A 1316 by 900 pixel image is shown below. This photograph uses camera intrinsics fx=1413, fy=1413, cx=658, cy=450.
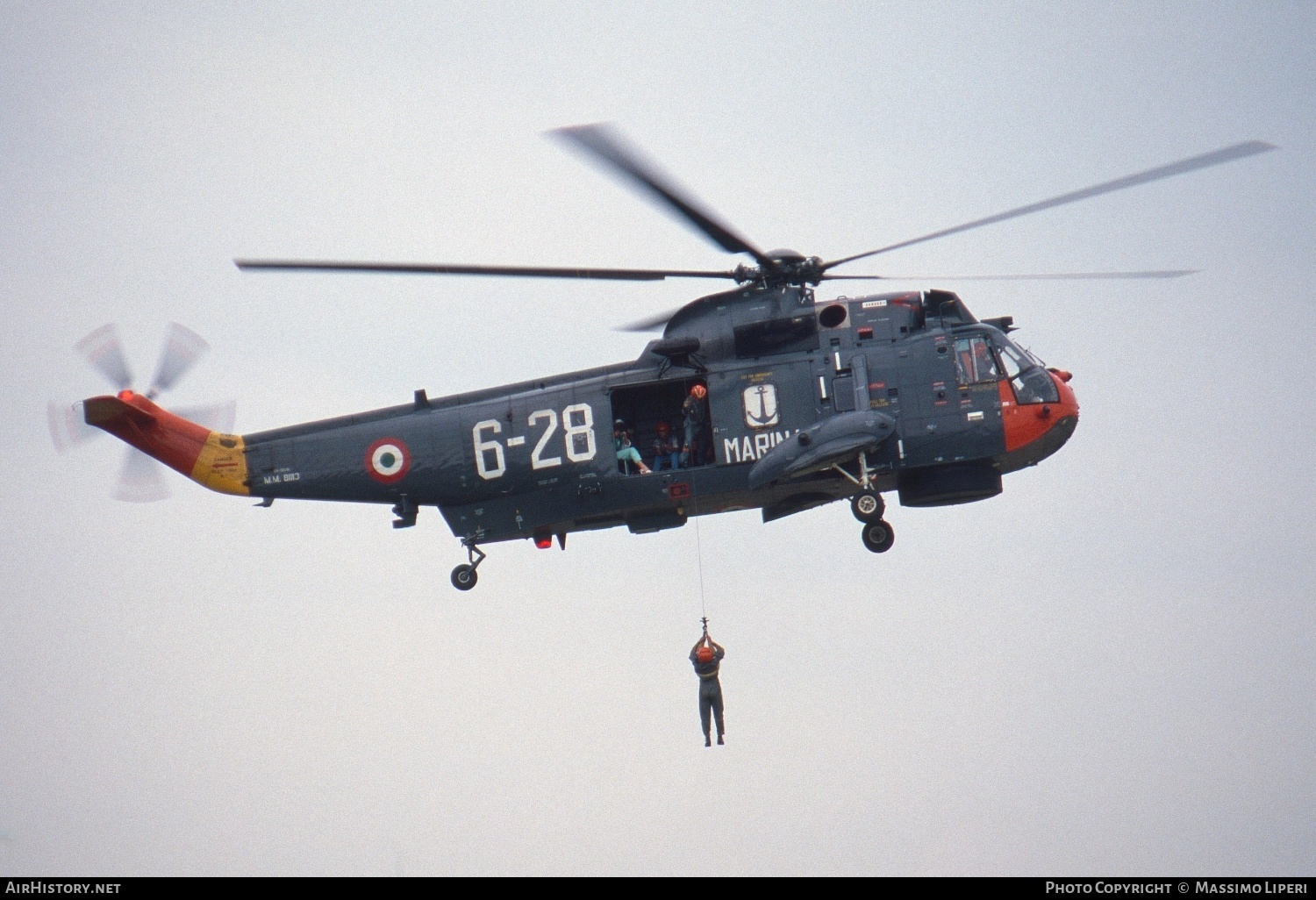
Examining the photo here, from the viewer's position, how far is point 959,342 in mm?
21891

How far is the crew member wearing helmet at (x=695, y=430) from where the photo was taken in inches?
869

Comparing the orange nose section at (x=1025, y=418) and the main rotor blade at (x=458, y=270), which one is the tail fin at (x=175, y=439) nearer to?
the main rotor blade at (x=458, y=270)

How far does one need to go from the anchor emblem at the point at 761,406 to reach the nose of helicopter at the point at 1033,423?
137 inches

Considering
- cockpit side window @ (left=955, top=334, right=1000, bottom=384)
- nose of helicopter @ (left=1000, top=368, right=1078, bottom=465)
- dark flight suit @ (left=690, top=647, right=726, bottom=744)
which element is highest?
cockpit side window @ (left=955, top=334, right=1000, bottom=384)

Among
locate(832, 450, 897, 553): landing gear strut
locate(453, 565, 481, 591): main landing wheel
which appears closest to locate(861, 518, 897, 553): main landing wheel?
locate(832, 450, 897, 553): landing gear strut

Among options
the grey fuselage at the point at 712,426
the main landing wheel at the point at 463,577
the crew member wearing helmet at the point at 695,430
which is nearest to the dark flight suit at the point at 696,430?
the crew member wearing helmet at the point at 695,430

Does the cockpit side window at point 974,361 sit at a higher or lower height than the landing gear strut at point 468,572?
higher

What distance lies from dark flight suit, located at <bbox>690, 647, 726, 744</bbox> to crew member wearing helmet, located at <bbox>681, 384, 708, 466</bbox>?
122 inches

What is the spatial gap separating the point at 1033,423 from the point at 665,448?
570cm

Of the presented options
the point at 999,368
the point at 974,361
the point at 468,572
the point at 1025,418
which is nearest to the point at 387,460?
the point at 468,572

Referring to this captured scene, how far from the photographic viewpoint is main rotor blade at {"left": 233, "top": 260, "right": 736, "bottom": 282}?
19.3 meters

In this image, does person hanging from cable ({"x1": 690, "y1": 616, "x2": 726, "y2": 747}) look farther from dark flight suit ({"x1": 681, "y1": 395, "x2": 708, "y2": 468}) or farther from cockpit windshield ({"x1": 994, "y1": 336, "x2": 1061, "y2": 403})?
cockpit windshield ({"x1": 994, "y1": 336, "x2": 1061, "y2": 403})

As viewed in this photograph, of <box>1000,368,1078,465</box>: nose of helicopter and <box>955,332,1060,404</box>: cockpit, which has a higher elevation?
<box>955,332,1060,404</box>: cockpit
